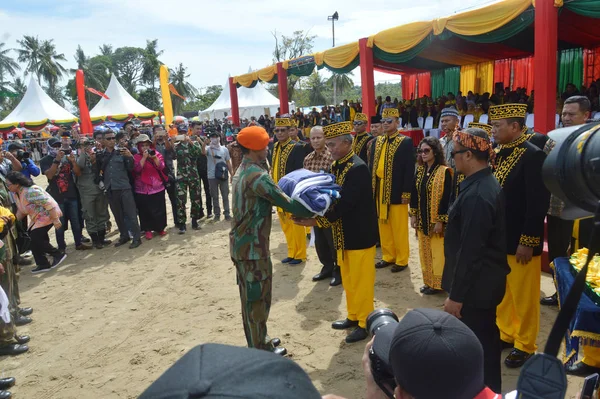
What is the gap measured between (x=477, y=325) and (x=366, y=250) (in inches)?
49.5

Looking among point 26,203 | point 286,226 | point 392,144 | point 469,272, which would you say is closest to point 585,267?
point 469,272

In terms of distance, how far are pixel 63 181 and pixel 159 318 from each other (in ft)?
11.9

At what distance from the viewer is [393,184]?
522 centimetres

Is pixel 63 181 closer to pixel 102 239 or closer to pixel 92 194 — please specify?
pixel 92 194

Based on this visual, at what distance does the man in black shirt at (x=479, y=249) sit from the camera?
2404 mm

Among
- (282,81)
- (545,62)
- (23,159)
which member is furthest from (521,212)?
(282,81)

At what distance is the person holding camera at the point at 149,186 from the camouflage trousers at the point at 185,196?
10.6 inches

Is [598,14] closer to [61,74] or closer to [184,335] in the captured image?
[184,335]

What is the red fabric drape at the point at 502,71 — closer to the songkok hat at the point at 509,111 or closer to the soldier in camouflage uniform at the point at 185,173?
the soldier in camouflage uniform at the point at 185,173

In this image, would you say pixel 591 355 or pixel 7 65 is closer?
pixel 591 355

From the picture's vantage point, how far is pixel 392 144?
5176 millimetres

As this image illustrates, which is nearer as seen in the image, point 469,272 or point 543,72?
point 469,272

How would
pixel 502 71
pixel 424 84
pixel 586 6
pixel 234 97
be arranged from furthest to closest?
pixel 424 84 → pixel 234 97 → pixel 502 71 → pixel 586 6

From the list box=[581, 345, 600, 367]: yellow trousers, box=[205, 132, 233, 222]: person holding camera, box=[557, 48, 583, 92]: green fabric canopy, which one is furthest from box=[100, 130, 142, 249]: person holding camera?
box=[557, 48, 583, 92]: green fabric canopy
